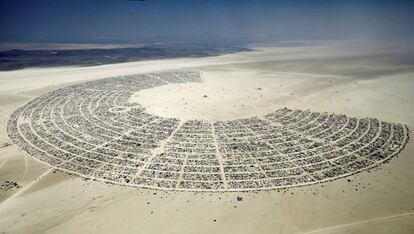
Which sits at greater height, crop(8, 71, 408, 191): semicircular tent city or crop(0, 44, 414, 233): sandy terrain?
crop(8, 71, 408, 191): semicircular tent city

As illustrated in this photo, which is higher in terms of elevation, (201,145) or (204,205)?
(201,145)

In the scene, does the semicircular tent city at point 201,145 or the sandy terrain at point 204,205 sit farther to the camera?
the semicircular tent city at point 201,145

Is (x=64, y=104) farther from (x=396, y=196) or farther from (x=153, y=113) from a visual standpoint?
(x=396, y=196)

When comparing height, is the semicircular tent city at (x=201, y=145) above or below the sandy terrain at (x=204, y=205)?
above

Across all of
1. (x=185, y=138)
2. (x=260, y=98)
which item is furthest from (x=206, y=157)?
(x=260, y=98)

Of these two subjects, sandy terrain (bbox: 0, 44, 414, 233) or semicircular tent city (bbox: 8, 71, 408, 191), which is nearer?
sandy terrain (bbox: 0, 44, 414, 233)

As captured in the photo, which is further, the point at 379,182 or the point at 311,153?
the point at 311,153

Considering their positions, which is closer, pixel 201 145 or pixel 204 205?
pixel 204 205

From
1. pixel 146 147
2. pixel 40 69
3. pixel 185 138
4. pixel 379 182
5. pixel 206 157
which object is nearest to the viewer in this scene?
pixel 379 182
